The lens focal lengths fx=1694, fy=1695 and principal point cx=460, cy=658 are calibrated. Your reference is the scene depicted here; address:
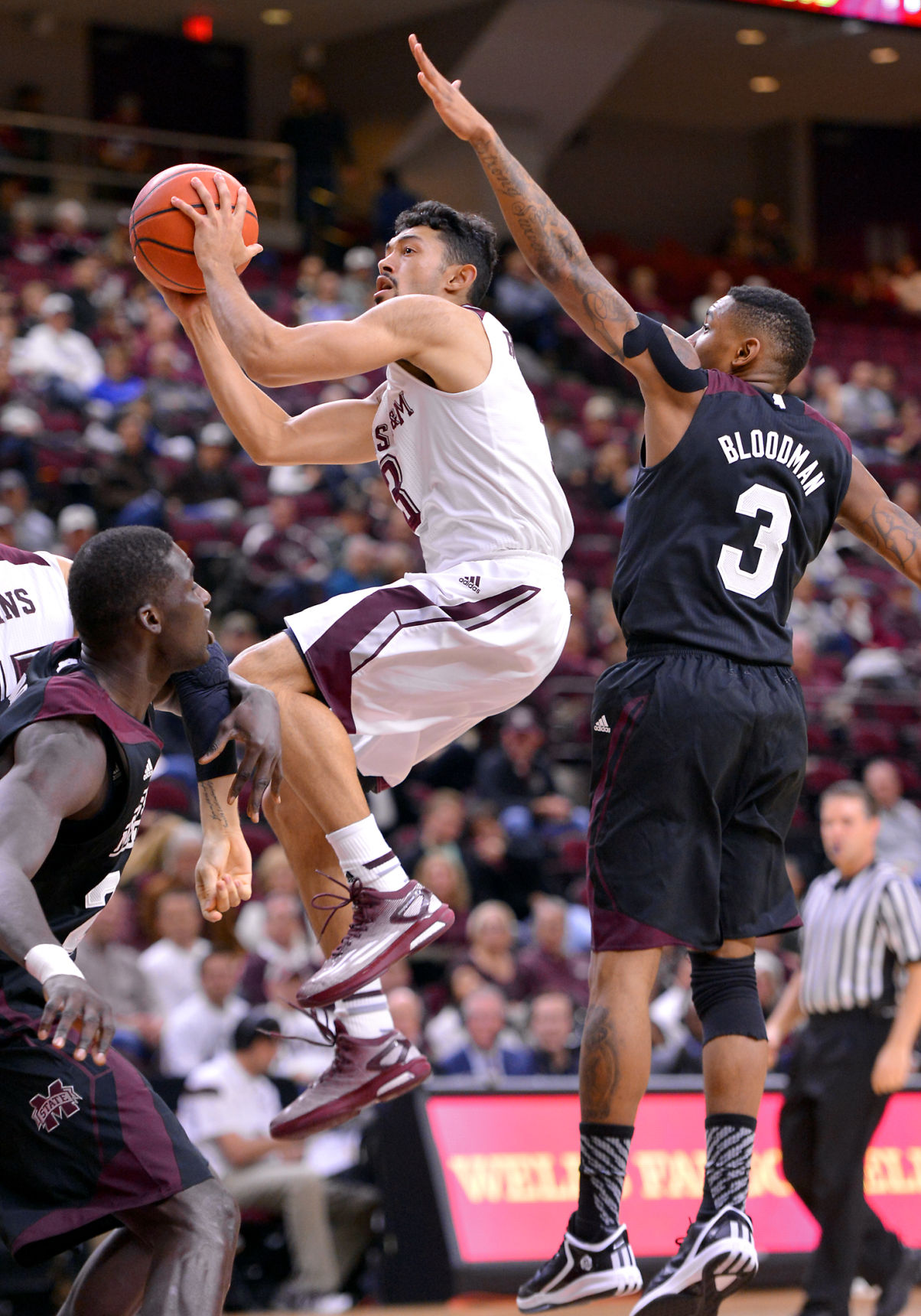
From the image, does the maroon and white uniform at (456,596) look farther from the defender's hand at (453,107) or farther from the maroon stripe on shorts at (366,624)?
the defender's hand at (453,107)

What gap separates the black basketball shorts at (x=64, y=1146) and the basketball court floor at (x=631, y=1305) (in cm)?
458

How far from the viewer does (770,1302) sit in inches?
346

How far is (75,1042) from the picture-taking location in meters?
3.40

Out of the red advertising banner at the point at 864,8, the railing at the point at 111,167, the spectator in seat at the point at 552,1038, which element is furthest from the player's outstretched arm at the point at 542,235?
the railing at the point at 111,167

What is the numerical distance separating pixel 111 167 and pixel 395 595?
15.1 m

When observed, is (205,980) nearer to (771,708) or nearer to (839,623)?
(771,708)

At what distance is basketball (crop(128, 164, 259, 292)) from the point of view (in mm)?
4336

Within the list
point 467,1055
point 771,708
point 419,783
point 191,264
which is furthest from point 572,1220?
point 419,783

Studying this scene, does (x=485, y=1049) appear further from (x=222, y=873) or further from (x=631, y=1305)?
(x=222, y=873)

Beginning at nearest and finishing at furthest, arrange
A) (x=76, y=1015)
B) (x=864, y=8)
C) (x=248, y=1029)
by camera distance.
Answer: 1. (x=76, y=1015)
2. (x=248, y=1029)
3. (x=864, y=8)

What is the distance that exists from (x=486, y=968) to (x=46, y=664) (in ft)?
20.3

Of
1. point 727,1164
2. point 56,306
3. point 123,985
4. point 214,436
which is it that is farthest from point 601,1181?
point 56,306

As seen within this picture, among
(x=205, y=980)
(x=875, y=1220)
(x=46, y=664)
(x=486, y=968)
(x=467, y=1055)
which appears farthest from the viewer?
(x=486, y=968)

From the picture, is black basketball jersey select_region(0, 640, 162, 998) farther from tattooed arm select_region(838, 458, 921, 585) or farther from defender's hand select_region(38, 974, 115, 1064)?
tattooed arm select_region(838, 458, 921, 585)
